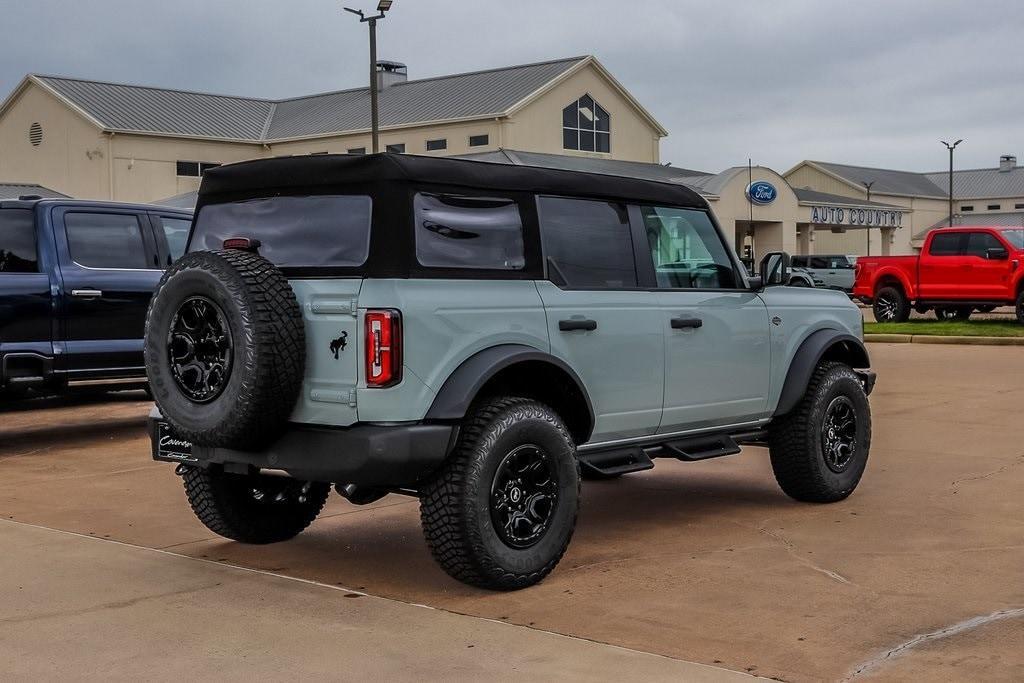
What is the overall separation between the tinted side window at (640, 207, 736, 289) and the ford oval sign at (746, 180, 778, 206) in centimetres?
4783

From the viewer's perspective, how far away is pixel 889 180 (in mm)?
93250

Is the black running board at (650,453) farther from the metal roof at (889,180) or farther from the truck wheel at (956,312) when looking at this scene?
the metal roof at (889,180)

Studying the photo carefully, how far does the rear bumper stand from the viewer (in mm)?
5473

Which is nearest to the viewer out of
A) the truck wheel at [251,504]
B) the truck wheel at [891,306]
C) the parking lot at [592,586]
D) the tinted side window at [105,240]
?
the parking lot at [592,586]

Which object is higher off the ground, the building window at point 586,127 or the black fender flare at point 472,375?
the building window at point 586,127

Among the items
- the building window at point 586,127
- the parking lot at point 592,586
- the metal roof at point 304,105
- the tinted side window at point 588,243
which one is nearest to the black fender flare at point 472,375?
the tinted side window at point 588,243

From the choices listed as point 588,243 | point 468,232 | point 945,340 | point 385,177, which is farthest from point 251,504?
point 945,340

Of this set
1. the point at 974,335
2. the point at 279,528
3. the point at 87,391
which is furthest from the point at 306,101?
the point at 279,528

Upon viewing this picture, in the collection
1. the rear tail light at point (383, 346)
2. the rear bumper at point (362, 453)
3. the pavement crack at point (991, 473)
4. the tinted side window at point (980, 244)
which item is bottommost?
the pavement crack at point (991, 473)

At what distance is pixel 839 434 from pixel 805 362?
0.59 m

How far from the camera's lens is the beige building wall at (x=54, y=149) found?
53.2 m

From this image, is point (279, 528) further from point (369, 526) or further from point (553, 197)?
point (553, 197)

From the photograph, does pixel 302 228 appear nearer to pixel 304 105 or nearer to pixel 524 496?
pixel 524 496

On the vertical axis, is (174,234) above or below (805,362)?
above
